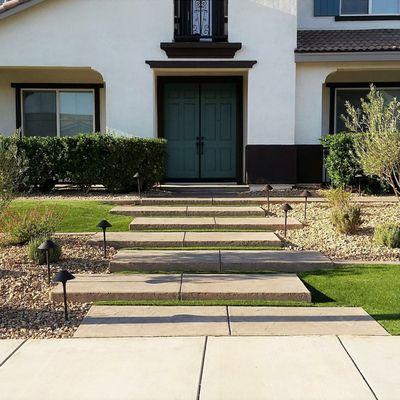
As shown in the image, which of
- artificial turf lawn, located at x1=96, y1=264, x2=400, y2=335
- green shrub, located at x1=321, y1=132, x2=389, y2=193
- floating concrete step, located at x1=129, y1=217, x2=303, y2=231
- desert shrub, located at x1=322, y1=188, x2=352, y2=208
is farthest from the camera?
green shrub, located at x1=321, y1=132, x2=389, y2=193

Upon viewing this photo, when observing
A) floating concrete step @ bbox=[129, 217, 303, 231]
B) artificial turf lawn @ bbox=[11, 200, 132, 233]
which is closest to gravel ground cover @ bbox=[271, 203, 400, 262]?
floating concrete step @ bbox=[129, 217, 303, 231]

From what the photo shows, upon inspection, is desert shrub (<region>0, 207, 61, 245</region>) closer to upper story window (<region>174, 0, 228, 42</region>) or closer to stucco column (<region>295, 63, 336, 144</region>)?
upper story window (<region>174, 0, 228, 42</region>)

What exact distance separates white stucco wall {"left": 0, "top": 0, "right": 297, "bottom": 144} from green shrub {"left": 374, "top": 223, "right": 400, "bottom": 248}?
5.73 meters

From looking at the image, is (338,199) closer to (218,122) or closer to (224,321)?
(224,321)

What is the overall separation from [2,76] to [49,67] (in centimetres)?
210

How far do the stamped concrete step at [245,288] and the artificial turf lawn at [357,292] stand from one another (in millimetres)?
96

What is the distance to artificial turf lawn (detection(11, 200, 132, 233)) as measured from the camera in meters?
9.92

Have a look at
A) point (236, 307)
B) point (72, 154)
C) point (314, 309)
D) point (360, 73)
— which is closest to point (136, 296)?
point (236, 307)

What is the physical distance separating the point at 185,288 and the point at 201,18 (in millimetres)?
9796

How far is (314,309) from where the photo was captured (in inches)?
238

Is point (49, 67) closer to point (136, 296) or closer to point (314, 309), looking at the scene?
point (136, 296)

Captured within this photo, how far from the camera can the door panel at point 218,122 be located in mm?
15477

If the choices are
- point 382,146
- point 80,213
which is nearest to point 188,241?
point 80,213

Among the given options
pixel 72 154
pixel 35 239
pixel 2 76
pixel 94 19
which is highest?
pixel 94 19
